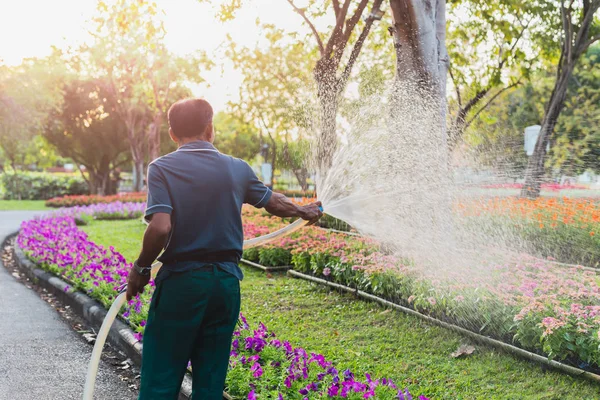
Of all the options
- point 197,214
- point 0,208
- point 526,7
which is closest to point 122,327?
point 197,214

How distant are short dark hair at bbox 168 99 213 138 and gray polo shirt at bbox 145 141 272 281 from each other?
0.08m

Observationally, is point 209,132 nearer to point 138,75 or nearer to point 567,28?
point 567,28

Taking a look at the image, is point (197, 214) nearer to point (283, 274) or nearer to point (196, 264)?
point (196, 264)

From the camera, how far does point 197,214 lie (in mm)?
2729

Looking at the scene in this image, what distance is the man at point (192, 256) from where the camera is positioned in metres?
2.71

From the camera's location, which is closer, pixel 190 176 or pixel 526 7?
pixel 190 176

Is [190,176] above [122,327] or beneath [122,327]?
above

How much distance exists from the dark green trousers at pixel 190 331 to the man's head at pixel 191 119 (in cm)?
64

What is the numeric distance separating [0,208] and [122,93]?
8.42 m

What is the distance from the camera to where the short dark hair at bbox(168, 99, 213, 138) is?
112 inches

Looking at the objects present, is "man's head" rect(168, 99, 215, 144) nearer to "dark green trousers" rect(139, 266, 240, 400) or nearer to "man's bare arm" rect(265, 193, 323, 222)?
"man's bare arm" rect(265, 193, 323, 222)

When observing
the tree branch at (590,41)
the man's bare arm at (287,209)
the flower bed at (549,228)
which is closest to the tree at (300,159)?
the flower bed at (549,228)

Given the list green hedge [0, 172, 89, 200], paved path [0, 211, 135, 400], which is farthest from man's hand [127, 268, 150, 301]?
green hedge [0, 172, 89, 200]

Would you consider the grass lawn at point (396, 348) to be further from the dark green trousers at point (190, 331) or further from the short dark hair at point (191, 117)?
the short dark hair at point (191, 117)
